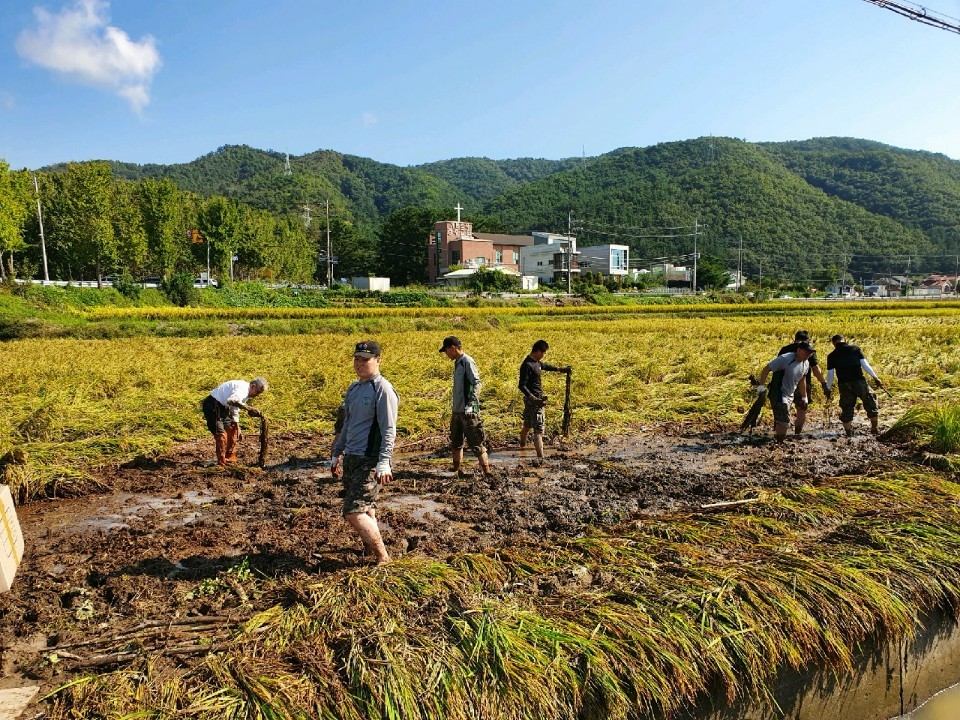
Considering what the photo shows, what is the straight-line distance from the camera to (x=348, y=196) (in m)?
150

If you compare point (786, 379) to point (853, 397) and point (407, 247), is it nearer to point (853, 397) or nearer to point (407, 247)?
point (853, 397)

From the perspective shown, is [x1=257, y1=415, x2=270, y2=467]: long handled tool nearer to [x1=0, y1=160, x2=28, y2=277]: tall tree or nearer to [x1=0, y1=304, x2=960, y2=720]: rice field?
[x1=0, y1=304, x2=960, y2=720]: rice field

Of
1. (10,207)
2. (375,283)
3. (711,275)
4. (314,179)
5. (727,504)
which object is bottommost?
(727,504)

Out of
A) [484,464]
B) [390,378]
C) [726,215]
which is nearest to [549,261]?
[726,215]

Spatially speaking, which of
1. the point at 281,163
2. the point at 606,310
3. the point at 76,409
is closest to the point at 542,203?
the point at 281,163

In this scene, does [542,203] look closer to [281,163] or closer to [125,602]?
[281,163]

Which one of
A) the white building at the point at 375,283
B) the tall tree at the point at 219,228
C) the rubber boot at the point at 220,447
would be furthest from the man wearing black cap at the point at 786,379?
the white building at the point at 375,283

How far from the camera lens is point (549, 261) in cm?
8069

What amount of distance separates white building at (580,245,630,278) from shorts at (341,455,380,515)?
3289 inches

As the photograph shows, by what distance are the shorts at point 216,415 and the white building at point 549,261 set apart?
67959 millimetres

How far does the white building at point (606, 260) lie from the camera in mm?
87062

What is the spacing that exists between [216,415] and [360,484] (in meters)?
3.81

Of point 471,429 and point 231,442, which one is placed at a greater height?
point 471,429

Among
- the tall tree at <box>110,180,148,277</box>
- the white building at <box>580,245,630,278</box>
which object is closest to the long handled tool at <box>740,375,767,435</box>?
the tall tree at <box>110,180,148,277</box>
